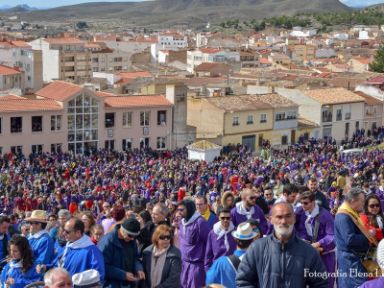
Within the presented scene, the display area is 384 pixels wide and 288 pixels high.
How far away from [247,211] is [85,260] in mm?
2874

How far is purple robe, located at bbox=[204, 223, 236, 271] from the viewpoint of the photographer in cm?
855

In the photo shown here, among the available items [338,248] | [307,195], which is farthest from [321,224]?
[338,248]

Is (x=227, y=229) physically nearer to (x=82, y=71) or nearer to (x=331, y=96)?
(x=331, y=96)

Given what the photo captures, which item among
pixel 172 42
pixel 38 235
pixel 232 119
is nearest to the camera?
pixel 38 235

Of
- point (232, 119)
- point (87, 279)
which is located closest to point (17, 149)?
point (232, 119)

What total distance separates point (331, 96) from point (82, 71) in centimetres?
4443

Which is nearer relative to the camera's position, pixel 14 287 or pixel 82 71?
pixel 14 287

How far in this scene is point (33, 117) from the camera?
40062mm

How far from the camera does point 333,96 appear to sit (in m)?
51.8

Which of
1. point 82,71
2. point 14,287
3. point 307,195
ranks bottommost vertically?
point 82,71

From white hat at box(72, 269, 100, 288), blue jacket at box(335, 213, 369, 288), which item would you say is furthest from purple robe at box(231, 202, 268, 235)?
white hat at box(72, 269, 100, 288)

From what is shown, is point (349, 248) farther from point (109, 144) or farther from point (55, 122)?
point (109, 144)

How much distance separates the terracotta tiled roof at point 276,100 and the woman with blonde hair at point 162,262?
40429mm

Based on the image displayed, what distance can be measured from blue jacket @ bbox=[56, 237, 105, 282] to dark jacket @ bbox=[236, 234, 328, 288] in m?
1.90
